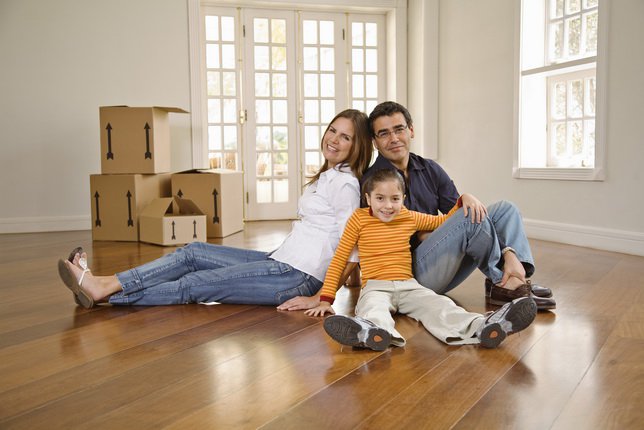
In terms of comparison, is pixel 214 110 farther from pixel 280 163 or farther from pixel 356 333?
pixel 356 333

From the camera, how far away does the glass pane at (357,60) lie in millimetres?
6168

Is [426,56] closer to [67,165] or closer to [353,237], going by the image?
Answer: [67,165]

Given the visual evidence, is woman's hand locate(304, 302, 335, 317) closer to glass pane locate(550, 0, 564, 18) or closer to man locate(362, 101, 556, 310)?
man locate(362, 101, 556, 310)

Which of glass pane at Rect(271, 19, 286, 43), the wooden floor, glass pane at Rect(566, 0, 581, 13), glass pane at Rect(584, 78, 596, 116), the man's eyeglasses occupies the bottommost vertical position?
the wooden floor

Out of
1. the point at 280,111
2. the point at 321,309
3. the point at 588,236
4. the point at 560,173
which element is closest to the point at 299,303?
the point at 321,309

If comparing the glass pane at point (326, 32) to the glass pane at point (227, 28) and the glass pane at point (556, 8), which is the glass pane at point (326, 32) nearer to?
the glass pane at point (227, 28)

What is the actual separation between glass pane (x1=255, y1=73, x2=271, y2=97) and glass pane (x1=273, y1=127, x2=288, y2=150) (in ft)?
1.18

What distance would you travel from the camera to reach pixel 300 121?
6.07 m

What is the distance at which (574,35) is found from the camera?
161 inches

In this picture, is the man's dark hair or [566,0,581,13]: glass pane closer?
the man's dark hair

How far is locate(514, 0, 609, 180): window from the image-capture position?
3945 millimetres

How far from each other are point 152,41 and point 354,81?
2026 millimetres

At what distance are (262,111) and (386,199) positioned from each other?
4.18 m

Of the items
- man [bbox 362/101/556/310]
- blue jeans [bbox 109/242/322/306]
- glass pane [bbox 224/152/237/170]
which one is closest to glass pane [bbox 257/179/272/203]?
glass pane [bbox 224/152/237/170]
